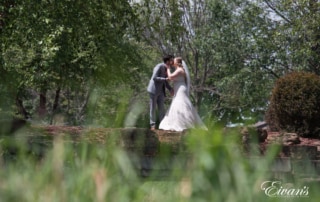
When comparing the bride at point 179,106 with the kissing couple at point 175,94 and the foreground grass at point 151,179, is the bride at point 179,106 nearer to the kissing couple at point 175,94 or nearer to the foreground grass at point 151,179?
the kissing couple at point 175,94

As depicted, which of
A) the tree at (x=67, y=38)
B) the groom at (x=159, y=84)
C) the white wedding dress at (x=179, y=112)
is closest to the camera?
the white wedding dress at (x=179, y=112)

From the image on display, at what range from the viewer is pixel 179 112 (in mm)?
16188

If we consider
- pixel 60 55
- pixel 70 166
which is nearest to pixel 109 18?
pixel 60 55

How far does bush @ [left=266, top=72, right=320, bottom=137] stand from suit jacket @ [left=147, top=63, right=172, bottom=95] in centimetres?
273

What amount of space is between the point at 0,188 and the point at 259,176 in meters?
0.67

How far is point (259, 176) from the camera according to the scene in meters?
1.79

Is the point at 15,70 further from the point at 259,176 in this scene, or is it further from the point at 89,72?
the point at 259,176

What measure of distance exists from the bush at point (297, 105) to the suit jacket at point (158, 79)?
2726mm

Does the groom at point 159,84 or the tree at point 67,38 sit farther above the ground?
the tree at point 67,38

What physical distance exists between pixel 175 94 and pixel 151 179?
578 inches

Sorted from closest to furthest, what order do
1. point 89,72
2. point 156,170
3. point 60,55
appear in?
point 156,170
point 60,55
point 89,72

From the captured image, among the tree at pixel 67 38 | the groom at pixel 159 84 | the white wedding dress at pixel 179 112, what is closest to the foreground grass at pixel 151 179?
the tree at pixel 67 38

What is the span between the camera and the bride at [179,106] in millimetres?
16078

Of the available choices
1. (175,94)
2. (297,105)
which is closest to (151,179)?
(175,94)
